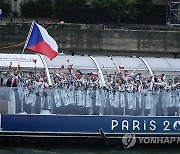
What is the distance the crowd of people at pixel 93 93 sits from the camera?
877 inches

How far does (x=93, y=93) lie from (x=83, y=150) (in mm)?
1932

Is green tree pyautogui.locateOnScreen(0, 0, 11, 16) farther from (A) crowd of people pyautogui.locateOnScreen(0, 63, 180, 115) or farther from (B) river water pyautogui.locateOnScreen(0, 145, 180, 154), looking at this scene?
(B) river water pyautogui.locateOnScreen(0, 145, 180, 154)

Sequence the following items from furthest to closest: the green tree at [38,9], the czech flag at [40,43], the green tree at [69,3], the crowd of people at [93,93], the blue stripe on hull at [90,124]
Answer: the green tree at [69,3] → the green tree at [38,9] → the czech flag at [40,43] → the crowd of people at [93,93] → the blue stripe on hull at [90,124]

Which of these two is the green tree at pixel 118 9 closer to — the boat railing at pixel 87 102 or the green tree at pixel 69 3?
the green tree at pixel 69 3

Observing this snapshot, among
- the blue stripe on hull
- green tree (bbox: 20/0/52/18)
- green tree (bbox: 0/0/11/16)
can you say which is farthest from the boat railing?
green tree (bbox: 0/0/11/16)

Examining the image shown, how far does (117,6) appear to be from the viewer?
7756cm

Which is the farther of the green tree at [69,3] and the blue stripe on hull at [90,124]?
the green tree at [69,3]

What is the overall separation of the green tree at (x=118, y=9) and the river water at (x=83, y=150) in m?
53.8

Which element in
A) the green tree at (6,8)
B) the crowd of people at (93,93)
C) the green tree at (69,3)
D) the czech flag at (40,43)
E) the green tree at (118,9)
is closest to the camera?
the crowd of people at (93,93)

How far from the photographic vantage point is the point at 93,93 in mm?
22594

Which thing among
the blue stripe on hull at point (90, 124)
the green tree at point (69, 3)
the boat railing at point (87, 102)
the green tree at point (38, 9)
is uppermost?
the green tree at point (69, 3)

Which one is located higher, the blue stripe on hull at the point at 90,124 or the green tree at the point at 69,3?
the green tree at the point at 69,3

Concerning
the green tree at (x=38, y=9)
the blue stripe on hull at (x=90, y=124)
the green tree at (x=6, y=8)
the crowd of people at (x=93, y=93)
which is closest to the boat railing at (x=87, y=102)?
the crowd of people at (x=93, y=93)

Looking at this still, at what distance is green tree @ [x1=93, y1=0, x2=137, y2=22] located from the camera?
76.8 metres
